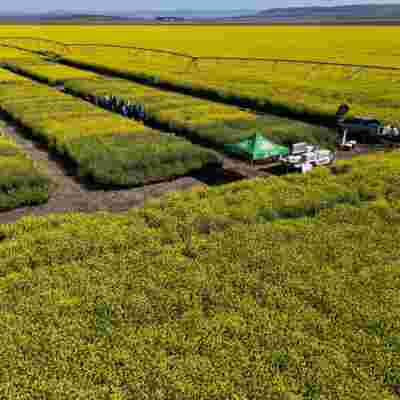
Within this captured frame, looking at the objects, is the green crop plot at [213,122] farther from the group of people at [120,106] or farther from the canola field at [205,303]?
the canola field at [205,303]

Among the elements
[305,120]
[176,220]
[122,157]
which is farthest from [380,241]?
[305,120]

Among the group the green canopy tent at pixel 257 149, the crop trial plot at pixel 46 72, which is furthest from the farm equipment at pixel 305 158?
the crop trial plot at pixel 46 72

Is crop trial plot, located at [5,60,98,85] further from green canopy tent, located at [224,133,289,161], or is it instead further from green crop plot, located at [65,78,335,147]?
green canopy tent, located at [224,133,289,161]

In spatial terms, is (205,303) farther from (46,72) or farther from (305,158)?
(46,72)

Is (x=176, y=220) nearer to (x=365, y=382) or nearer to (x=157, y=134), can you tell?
(x=365, y=382)

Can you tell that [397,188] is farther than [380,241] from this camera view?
Yes
